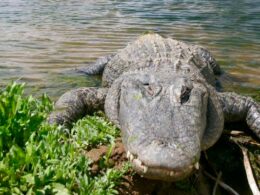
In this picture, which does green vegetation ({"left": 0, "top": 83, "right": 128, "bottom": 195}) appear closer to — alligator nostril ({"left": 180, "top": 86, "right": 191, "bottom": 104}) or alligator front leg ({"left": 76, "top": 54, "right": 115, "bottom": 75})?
alligator nostril ({"left": 180, "top": 86, "right": 191, "bottom": 104})

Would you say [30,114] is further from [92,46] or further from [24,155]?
[92,46]

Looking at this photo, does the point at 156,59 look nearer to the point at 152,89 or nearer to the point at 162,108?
the point at 152,89

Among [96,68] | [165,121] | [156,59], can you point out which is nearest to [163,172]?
[165,121]

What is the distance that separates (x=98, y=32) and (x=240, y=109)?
5702 millimetres

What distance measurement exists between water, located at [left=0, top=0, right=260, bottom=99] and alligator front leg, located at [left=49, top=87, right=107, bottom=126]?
0.73 meters

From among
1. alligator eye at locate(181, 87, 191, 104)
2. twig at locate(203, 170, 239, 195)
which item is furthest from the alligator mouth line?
alligator eye at locate(181, 87, 191, 104)

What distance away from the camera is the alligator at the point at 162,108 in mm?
2549

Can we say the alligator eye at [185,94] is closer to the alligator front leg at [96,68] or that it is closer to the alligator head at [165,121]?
the alligator head at [165,121]

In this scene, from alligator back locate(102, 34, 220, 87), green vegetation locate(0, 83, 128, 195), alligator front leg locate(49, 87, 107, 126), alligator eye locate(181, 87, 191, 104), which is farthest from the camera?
alligator back locate(102, 34, 220, 87)

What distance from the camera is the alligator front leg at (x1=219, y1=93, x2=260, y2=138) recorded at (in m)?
4.22

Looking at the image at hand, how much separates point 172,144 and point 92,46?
5651 millimetres

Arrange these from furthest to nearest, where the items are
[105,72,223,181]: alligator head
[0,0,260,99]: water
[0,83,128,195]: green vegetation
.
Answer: [0,0,260,99]: water → [105,72,223,181]: alligator head → [0,83,128,195]: green vegetation

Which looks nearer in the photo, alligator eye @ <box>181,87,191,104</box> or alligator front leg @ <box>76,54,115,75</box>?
alligator eye @ <box>181,87,191,104</box>

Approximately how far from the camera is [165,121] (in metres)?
2.88
